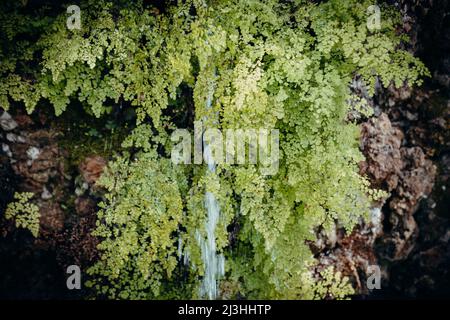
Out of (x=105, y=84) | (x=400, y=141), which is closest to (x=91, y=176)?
(x=105, y=84)

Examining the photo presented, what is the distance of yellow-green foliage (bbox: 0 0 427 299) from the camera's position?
267 cm

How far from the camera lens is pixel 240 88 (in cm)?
258

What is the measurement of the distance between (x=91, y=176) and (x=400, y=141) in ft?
12.6

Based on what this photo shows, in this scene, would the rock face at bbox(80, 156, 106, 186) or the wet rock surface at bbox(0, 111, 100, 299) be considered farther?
the rock face at bbox(80, 156, 106, 186)

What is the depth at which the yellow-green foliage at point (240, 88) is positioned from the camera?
2668 millimetres

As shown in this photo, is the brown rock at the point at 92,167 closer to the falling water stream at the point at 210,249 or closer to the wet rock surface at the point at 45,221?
the wet rock surface at the point at 45,221

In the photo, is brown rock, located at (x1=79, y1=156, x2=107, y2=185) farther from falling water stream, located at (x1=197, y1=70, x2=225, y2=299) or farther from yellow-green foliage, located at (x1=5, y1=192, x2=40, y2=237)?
falling water stream, located at (x1=197, y1=70, x2=225, y2=299)

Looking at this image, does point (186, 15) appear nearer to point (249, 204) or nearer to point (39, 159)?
point (249, 204)

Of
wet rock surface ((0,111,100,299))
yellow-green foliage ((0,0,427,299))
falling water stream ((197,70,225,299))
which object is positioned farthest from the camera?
wet rock surface ((0,111,100,299))

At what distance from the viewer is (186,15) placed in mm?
2736

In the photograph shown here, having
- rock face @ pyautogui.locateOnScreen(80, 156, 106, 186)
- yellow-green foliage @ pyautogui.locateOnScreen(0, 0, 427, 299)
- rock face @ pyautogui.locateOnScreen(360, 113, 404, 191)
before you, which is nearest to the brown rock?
rock face @ pyautogui.locateOnScreen(80, 156, 106, 186)

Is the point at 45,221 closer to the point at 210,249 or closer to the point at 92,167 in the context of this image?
the point at 92,167

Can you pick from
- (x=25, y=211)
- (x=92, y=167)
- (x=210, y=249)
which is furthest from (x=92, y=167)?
(x=210, y=249)

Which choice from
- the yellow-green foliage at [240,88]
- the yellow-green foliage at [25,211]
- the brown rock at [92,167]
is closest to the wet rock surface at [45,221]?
the brown rock at [92,167]
